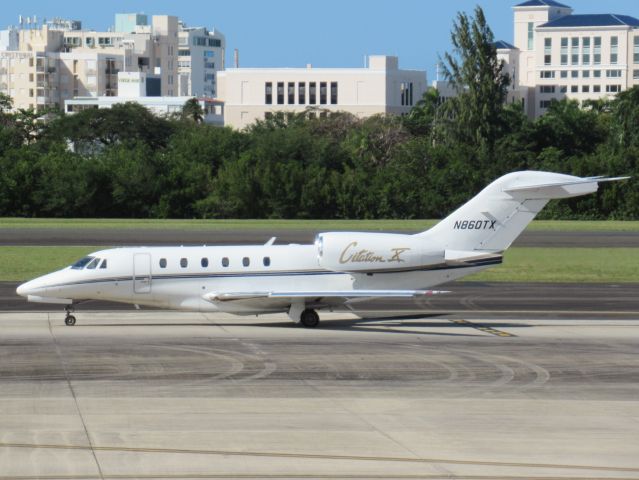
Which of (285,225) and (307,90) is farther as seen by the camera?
(307,90)

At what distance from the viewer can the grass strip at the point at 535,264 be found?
1948 inches

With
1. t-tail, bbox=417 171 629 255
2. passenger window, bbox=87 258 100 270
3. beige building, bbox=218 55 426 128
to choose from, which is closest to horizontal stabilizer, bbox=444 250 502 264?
t-tail, bbox=417 171 629 255

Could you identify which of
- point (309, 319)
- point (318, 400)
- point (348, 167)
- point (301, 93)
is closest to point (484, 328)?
point (309, 319)

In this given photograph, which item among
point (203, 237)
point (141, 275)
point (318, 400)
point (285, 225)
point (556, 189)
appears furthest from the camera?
point (285, 225)

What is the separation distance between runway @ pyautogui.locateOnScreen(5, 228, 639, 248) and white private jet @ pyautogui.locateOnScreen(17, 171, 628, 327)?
106ft

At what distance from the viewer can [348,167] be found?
371 ft

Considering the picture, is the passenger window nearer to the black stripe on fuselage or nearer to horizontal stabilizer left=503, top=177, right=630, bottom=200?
the black stripe on fuselage

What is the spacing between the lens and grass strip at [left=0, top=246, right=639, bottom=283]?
49.5 metres

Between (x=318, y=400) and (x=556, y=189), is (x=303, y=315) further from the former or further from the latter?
(x=318, y=400)

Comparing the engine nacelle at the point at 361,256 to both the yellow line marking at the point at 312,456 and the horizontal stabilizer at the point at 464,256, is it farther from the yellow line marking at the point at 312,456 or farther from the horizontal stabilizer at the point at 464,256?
the yellow line marking at the point at 312,456

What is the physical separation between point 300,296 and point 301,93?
168896 millimetres

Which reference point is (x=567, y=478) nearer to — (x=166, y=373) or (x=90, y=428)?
(x=90, y=428)

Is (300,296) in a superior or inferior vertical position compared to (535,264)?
superior

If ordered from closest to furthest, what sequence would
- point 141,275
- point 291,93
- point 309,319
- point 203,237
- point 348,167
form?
point 141,275 → point 309,319 → point 203,237 → point 348,167 → point 291,93
